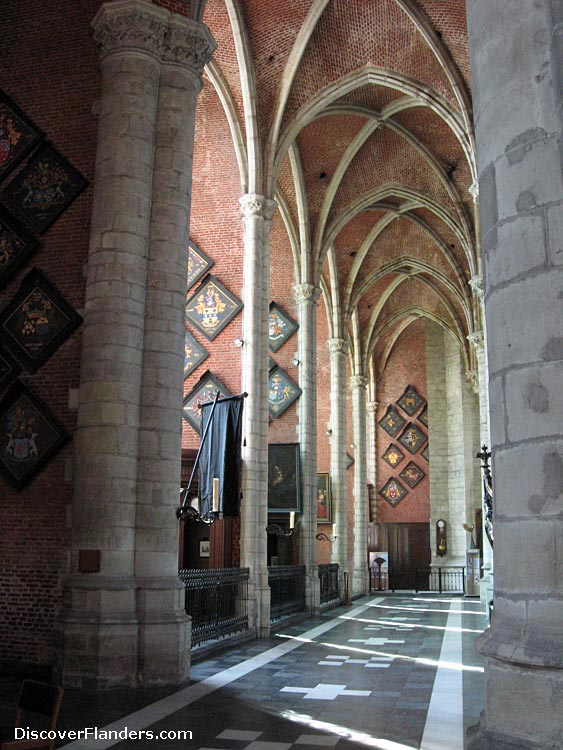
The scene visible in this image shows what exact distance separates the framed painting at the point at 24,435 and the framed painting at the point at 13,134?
3159mm

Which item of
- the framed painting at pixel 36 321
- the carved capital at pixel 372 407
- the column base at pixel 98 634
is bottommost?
the column base at pixel 98 634

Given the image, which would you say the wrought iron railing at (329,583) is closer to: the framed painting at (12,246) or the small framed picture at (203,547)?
the small framed picture at (203,547)

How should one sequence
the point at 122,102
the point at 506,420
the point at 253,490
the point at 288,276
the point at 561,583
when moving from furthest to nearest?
the point at 288,276, the point at 253,490, the point at 122,102, the point at 506,420, the point at 561,583

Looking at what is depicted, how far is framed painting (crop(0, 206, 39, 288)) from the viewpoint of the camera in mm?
10398

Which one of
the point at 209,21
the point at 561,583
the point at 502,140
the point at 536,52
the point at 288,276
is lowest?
the point at 561,583

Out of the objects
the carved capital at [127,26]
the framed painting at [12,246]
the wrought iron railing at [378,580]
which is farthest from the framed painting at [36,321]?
the wrought iron railing at [378,580]

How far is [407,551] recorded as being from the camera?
114 feet

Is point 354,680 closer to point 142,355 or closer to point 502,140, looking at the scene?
point 142,355

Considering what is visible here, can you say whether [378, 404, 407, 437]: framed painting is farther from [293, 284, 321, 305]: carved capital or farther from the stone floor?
the stone floor

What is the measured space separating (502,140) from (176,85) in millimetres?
7510

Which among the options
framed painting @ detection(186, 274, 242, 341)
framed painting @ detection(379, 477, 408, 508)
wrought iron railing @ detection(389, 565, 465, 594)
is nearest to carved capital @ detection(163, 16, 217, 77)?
framed painting @ detection(186, 274, 242, 341)

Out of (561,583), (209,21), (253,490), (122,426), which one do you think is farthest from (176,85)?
(561,583)

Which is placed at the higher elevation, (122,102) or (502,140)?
(122,102)

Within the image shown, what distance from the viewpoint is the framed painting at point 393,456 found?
36.2 m
